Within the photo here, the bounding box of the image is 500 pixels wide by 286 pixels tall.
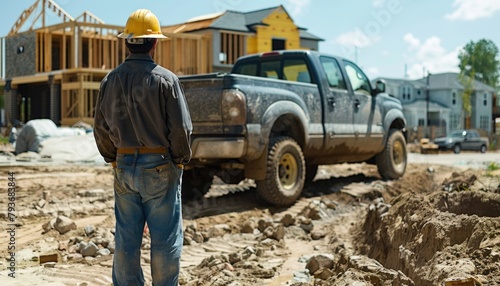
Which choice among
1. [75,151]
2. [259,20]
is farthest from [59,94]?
[75,151]

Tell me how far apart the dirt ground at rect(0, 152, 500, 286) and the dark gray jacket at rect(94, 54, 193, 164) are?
160 centimetres

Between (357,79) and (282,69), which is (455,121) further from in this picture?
(282,69)

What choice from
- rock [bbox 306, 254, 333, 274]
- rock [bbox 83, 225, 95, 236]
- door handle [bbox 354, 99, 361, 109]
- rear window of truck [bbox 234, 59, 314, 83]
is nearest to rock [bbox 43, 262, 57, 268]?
rock [bbox 83, 225, 95, 236]

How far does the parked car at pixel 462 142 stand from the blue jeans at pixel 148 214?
3226 cm

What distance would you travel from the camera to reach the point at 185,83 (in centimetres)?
834

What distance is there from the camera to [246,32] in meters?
35.5


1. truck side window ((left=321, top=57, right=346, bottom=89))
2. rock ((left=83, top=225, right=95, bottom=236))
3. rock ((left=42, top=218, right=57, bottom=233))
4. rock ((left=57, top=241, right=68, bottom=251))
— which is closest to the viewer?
rock ((left=57, top=241, right=68, bottom=251))

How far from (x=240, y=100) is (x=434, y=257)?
4.21 metres

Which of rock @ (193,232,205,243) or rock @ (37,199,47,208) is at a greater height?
rock @ (37,199,47,208)

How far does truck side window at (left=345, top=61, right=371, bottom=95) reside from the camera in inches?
425

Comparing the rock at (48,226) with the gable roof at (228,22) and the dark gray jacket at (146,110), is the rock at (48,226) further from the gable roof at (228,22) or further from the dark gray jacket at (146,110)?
the gable roof at (228,22)

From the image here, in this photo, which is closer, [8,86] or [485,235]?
[485,235]

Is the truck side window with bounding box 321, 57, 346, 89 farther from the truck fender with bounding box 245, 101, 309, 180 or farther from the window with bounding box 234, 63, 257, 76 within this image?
the truck fender with bounding box 245, 101, 309, 180

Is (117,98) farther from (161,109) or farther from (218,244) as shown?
(218,244)
